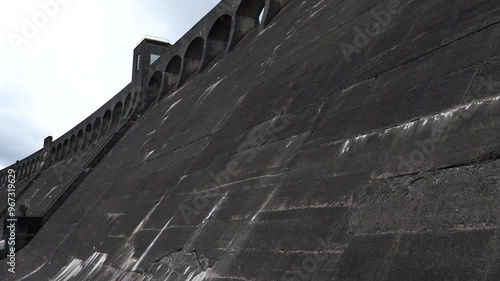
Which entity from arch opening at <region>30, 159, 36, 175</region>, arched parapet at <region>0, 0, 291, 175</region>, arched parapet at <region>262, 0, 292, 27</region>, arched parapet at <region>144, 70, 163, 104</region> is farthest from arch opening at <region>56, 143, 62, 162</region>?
arched parapet at <region>262, 0, 292, 27</region>

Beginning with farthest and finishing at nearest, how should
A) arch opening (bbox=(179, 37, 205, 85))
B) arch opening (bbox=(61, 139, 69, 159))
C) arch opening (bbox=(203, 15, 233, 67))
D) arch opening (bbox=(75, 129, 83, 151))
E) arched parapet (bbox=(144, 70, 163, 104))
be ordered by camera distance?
1. arch opening (bbox=(61, 139, 69, 159))
2. arch opening (bbox=(75, 129, 83, 151))
3. arched parapet (bbox=(144, 70, 163, 104))
4. arch opening (bbox=(179, 37, 205, 85))
5. arch opening (bbox=(203, 15, 233, 67))

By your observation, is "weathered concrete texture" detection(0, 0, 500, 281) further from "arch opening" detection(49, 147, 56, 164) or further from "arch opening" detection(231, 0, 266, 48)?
"arch opening" detection(49, 147, 56, 164)

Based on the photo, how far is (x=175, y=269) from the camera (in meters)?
4.08

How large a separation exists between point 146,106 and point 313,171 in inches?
480

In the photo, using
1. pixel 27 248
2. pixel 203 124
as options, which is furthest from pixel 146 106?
pixel 203 124

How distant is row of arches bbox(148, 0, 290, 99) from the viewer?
1067 cm

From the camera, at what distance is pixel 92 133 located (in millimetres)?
23359

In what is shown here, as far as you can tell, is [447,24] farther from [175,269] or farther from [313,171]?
[175,269]

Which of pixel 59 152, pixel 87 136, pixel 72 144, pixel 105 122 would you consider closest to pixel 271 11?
pixel 105 122

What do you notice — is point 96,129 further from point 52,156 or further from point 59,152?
point 52,156

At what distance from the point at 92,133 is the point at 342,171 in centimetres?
2197

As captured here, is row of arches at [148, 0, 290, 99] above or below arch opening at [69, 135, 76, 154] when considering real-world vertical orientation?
below

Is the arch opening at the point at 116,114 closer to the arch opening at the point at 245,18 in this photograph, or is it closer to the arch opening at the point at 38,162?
the arch opening at the point at 245,18

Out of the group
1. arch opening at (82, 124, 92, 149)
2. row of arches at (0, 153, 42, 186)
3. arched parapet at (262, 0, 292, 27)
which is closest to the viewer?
arched parapet at (262, 0, 292, 27)
